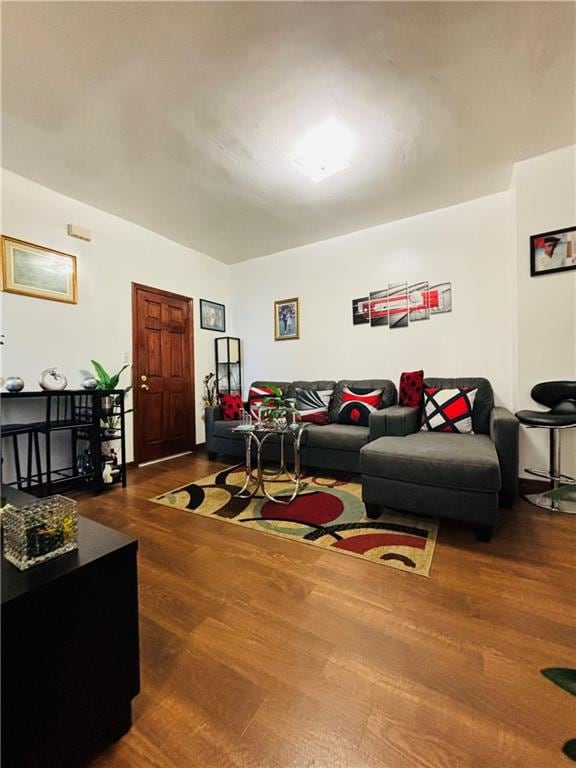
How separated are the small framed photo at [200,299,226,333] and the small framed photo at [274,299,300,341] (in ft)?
2.68

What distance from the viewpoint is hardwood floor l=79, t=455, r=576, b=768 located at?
2.73 ft

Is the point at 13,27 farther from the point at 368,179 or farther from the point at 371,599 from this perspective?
the point at 371,599

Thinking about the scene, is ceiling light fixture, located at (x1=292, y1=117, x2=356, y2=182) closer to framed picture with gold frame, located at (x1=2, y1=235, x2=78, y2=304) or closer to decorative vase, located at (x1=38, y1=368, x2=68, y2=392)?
framed picture with gold frame, located at (x1=2, y1=235, x2=78, y2=304)

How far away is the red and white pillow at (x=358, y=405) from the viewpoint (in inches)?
126

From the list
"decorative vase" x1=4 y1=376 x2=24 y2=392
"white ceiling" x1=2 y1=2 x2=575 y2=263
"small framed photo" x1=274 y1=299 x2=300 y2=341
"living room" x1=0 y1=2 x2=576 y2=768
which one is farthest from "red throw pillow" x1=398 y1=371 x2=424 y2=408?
"decorative vase" x1=4 y1=376 x2=24 y2=392

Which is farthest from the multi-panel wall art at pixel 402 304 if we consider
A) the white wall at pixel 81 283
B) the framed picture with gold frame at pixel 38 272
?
the framed picture with gold frame at pixel 38 272

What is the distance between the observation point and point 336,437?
2.90 m

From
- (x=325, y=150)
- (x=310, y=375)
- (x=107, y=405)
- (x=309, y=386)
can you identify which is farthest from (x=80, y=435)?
(x=325, y=150)

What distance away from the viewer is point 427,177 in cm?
268

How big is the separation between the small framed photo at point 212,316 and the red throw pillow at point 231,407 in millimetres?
1212

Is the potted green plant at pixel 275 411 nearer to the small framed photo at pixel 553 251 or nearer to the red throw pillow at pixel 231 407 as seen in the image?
the red throw pillow at pixel 231 407

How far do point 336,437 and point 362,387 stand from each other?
811 millimetres

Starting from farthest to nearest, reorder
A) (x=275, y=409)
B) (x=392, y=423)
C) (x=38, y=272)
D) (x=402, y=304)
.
Answer: (x=402, y=304) < (x=38, y=272) < (x=392, y=423) < (x=275, y=409)

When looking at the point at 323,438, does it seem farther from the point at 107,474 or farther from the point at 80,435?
the point at 80,435
